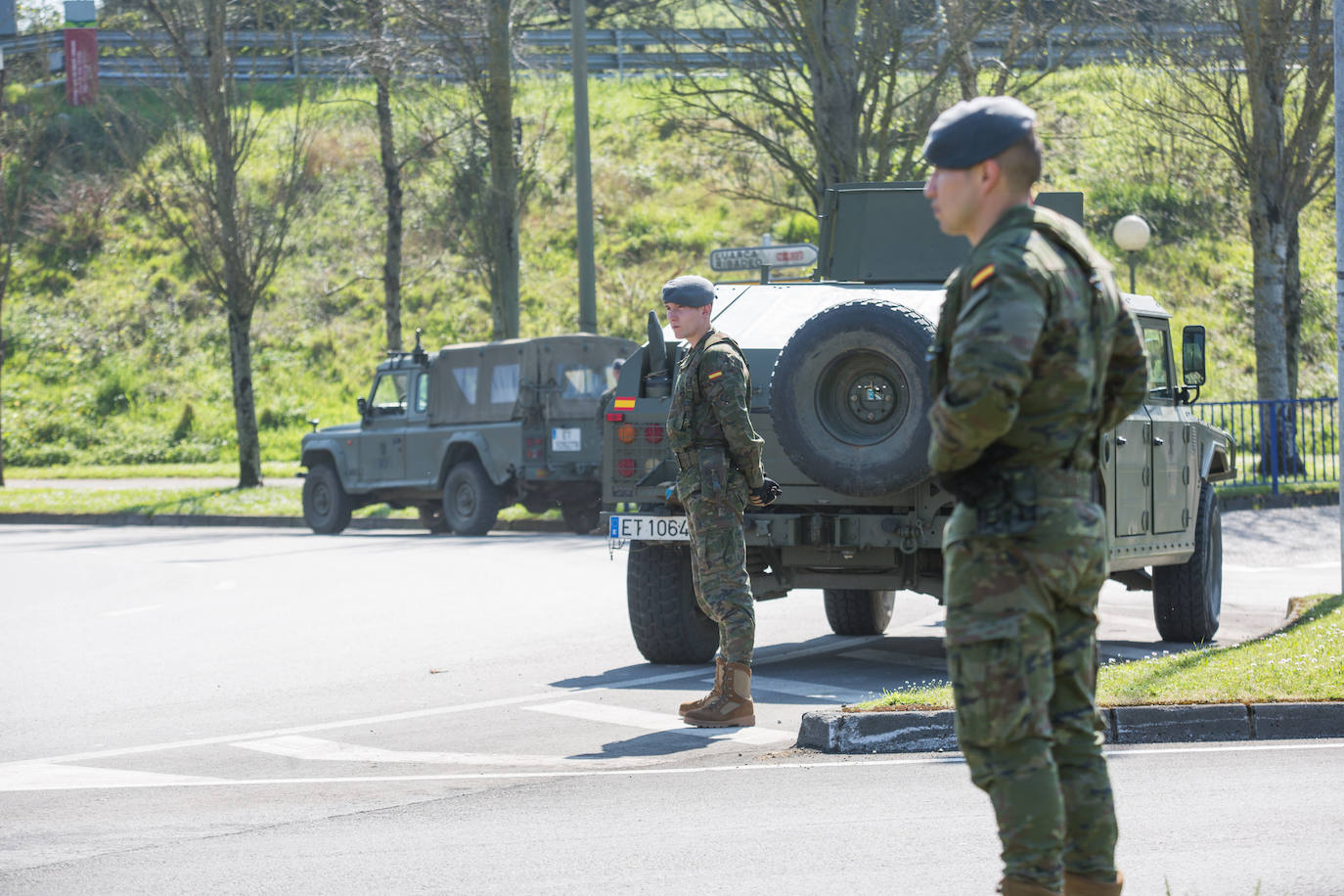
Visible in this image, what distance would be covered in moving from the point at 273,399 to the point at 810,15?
823 inches

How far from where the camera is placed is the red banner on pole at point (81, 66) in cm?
4791

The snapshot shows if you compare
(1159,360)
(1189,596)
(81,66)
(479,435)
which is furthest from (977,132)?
(81,66)

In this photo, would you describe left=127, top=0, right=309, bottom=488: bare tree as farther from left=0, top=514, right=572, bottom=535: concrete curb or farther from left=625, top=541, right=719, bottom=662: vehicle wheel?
left=625, top=541, right=719, bottom=662: vehicle wheel

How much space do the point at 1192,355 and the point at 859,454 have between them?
2661 mm

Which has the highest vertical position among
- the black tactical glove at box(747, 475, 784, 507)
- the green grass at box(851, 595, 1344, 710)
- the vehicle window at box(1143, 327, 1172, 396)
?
the vehicle window at box(1143, 327, 1172, 396)

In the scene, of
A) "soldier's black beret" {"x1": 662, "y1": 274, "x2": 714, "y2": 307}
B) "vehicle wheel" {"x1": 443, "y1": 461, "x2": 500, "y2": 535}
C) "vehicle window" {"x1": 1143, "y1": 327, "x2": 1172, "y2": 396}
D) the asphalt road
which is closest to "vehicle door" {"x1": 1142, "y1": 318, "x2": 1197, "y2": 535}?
"vehicle window" {"x1": 1143, "y1": 327, "x2": 1172, "y2": 396}

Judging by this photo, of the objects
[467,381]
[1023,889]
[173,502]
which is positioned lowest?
[173,502]

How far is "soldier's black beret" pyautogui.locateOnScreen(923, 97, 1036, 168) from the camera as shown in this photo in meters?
3.43

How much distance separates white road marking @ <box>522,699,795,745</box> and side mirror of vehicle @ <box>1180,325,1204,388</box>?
4.07m

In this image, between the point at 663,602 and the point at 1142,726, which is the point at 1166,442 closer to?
the point at 663,602

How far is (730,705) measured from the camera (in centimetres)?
757

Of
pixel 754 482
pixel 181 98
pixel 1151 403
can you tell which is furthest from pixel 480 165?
pixel 754 482

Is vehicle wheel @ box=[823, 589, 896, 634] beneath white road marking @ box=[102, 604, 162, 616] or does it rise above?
above

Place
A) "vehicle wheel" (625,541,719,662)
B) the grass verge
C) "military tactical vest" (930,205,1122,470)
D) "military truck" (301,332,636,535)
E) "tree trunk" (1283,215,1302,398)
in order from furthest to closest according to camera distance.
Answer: "tree trunk" (1283,215,1302,398) < the grass verge < "military truck" (301,332,636,535) < "vehicle wheel" (625,541,719,662) < "military tactical vest" (930,205,1122,470)
